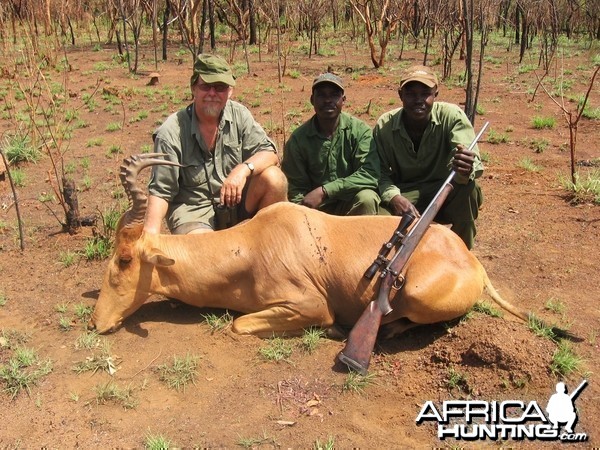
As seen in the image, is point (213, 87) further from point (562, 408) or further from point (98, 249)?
point (562, 408)

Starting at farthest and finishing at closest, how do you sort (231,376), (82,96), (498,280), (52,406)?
1. (82,96)
2. (498,280)
3. (231,376)
4. (52,406)

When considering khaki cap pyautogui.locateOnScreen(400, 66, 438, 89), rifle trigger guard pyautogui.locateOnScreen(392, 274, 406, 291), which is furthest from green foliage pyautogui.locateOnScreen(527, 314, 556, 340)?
khaki cap pyautogui.locateOnScreen(400, 66, 438, 89)

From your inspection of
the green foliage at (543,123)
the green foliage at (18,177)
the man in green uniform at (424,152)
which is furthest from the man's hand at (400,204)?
the green foliage at (543,123)

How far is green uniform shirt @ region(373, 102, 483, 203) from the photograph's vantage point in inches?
240

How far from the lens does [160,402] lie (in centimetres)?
422

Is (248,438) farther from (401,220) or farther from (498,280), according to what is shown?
(498,280)

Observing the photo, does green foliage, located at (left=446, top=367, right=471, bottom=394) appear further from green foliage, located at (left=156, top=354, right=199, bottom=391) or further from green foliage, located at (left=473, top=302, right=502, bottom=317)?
green foliage, located at (left=156, top=354, right=199, bottom=391)

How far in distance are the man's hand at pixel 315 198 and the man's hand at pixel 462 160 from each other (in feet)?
4.80

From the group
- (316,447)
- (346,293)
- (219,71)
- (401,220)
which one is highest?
(219,71)

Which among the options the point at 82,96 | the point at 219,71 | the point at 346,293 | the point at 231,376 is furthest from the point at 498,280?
the point at 82,96

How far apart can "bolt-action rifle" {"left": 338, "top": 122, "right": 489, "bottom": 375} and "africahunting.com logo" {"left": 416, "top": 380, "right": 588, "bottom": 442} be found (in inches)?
23.5

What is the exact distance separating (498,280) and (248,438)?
3448mm

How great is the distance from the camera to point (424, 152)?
6297 mm

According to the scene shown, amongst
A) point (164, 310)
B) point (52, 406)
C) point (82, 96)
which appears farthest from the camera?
point (82, 96)
